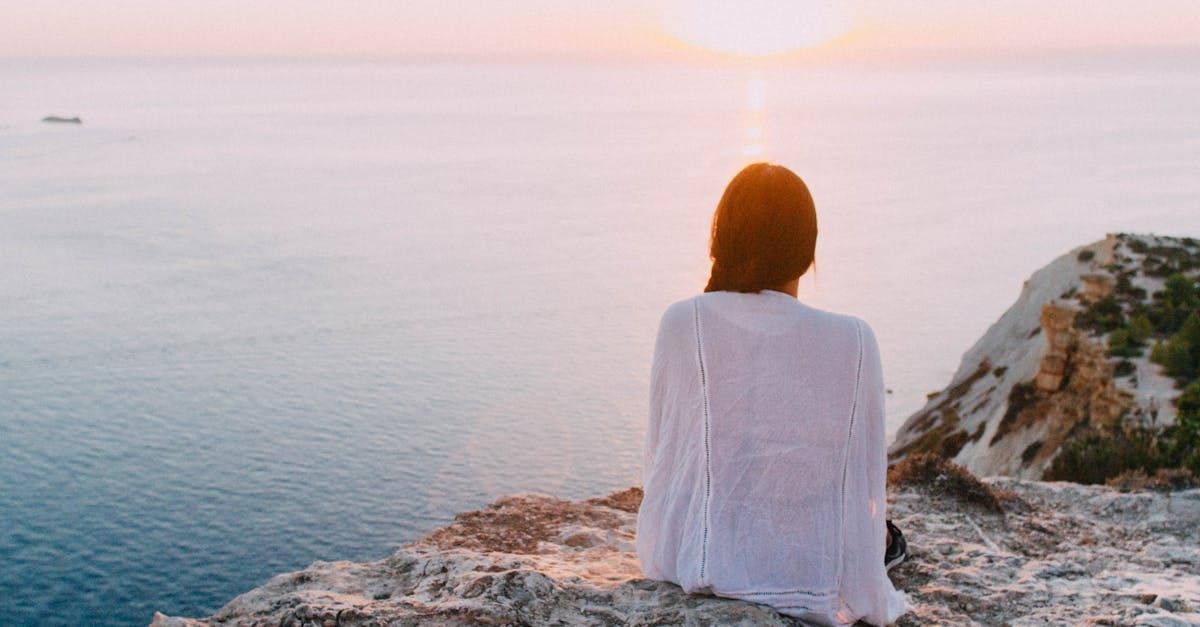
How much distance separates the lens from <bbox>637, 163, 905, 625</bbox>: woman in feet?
16.9

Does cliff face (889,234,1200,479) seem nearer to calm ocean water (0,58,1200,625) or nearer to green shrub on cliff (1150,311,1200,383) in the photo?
green shrub on cliff (1150,311,1200,383)

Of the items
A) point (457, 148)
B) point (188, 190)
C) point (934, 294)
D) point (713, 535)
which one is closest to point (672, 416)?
point (713, 535)

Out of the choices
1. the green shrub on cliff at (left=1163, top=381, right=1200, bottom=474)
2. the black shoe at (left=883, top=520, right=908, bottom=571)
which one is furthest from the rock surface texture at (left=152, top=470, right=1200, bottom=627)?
the green shrub on cliff at (left=1163, top=381, right=1200, bottom=474)

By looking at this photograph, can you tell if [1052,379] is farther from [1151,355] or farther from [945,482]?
[945,482]

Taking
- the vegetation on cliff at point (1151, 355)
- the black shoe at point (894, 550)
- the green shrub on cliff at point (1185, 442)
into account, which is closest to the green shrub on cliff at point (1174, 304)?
the vegetation on cliff at point (1151, 355)

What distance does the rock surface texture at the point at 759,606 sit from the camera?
17.7 ft

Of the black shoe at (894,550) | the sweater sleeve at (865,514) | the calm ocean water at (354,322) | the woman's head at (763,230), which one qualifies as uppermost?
the woman's head at (763,230)

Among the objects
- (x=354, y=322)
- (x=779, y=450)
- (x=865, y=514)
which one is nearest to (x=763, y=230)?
(x=779, y=450)

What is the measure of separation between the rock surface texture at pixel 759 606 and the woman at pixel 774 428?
0.26 m

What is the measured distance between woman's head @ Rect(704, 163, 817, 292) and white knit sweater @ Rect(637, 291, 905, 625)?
115 mm

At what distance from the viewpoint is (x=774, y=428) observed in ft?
17.3

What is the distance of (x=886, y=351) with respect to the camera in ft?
208

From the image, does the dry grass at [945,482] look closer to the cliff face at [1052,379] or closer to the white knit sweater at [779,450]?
the white knit sweater at [779,450]

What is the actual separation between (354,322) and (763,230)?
57.8 m
